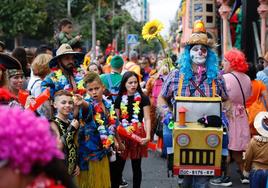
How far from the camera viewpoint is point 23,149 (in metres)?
1.90

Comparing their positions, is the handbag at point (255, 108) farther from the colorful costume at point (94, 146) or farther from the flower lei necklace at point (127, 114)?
the colorful costume at point (94, 146)

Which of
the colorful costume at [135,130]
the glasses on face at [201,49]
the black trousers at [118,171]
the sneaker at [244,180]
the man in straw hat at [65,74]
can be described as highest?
the glasses on face at [201,49]

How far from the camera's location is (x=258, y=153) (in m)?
5.77

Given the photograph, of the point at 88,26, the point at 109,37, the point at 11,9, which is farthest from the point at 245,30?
the point at 109,37

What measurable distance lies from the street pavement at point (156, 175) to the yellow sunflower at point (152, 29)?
207 centimetres

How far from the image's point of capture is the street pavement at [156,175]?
754cm

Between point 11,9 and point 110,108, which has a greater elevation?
point 11,9

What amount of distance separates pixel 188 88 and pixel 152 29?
395 centimetres

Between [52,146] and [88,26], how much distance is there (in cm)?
3587

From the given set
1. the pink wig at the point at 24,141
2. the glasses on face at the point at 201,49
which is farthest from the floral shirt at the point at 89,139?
the pink wig at the point at 24,141

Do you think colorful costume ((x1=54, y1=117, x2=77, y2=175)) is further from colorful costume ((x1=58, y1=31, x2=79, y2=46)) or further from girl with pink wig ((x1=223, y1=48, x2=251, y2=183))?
girl with pink wig ((x1=223, y1=48, x2=251, y2=183))

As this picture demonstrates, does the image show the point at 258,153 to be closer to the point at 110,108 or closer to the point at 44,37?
the point at 110,108

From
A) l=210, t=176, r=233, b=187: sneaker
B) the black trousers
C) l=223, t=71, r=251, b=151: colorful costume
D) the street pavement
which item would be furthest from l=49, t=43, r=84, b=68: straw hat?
l=210, t=176, r=233, b=187: sneaker

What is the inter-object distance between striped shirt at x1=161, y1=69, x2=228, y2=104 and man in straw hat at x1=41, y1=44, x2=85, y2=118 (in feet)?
3.00
